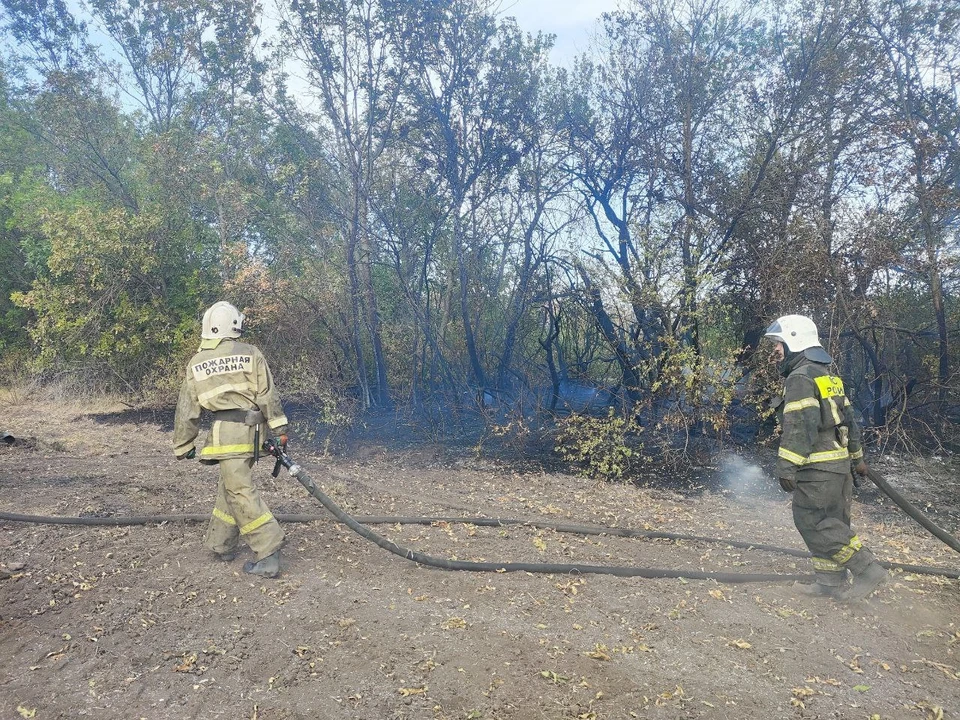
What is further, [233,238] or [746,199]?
[233,238]

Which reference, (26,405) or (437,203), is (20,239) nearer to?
(26,405)

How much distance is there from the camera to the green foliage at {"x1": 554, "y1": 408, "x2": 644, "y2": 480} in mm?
8258

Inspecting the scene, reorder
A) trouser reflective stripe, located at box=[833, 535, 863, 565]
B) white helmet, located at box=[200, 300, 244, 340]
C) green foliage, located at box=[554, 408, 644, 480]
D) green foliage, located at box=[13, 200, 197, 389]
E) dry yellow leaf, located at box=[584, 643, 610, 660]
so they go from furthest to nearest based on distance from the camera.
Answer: green foliage, located at box=[13, 200, 197, 389] < green foliage, located at box=[554, 408, 644, 480] < white helmet, located at box=[200, 300, 244, 340] < trouser reflective stripe, located at box=[833, 535, 863, 565] < dry yellow leaf, located at box=[584, 643, 610, 660]

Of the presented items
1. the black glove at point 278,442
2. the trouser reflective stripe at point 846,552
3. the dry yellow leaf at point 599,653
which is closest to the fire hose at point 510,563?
the black glove at point 278,442

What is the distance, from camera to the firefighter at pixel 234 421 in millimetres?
4422

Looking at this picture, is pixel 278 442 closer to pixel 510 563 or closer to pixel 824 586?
pixel 510 563

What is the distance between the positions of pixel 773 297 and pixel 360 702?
23.1 ft

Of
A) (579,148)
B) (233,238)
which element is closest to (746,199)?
(579,148)

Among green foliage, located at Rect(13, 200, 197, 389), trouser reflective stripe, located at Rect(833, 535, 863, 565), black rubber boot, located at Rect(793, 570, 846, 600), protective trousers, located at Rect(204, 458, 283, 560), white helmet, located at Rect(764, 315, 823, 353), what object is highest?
green foliage, located at Rect(13, 200, 197, 389)

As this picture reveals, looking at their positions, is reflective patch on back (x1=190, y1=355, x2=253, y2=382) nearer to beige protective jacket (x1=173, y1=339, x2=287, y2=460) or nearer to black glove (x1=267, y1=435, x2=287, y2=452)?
beige protective jacket (x1=173, y1=339, x2=287, y2=460)

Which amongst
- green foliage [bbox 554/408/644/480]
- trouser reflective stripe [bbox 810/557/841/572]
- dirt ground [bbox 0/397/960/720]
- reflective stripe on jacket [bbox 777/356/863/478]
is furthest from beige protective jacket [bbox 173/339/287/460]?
green foliage [bbox 554/408/644/480]

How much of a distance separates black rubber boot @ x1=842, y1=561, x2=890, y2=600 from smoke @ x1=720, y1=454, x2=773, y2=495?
3.65 m

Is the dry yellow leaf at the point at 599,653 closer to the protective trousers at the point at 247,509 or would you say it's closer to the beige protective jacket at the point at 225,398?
the protective trousers at the point at 247,509

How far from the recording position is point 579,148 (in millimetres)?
10477
